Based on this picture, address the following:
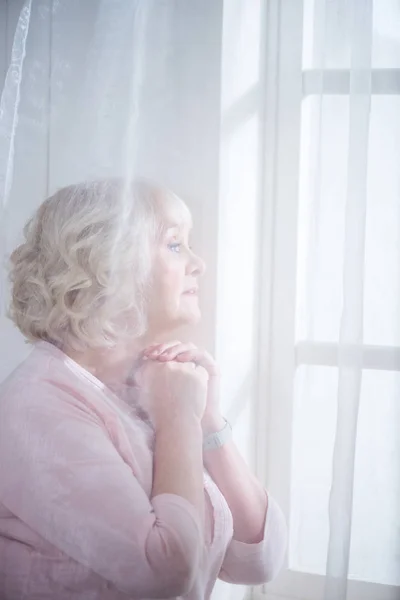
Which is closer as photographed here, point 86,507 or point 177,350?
point 86,507

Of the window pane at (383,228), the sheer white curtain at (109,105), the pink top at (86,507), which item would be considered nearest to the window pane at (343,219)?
the window pane at (383,228)

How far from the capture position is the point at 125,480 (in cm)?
77

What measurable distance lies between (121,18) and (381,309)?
1.76 ft

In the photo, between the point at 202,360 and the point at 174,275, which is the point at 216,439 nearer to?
the point at 202,360

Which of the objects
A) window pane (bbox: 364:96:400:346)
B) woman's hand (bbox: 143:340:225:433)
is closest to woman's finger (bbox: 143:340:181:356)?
woman's hand (bbox: 143:340:225:433)

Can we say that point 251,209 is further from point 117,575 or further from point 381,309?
point 117,575

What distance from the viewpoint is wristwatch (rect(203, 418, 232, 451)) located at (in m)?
0.86

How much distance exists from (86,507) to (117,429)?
106 mm

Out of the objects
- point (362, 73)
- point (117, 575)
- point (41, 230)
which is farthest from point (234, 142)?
point (117, 575)

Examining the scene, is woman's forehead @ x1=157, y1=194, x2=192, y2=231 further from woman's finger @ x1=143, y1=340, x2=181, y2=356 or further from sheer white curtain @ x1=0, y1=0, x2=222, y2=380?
woman's finger @ x1=143, y1=340, x2=181, y2=356

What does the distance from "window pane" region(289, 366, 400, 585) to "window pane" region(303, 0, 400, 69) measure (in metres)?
0.41

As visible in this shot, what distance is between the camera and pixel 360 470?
826 millimetres

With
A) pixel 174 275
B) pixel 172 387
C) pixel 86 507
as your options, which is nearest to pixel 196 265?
pixel 174 275

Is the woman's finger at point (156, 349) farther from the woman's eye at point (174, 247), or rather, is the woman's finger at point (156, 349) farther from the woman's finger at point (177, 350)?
the woman's eye at point (174, 247)
